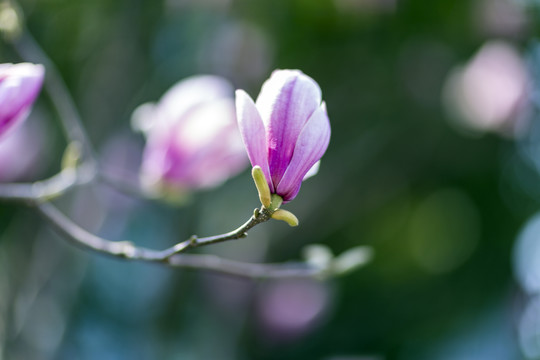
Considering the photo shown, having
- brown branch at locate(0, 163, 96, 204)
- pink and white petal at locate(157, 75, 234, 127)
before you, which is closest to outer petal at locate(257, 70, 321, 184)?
brown branch at locate(0, 163, 96, 204)

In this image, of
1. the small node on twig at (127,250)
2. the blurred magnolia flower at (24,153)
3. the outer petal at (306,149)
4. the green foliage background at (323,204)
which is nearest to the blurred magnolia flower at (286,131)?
the outer petal at (306,149)

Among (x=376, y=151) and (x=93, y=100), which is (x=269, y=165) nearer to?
(x=93, y=100)

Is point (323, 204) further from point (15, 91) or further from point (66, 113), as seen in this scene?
point (15, 91)

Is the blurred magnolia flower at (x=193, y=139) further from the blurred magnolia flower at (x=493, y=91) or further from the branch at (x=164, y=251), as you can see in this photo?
the blurred magnolia flower at (x=493, y=91)

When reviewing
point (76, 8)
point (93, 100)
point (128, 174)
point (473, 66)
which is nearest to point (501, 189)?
point (473, 66)

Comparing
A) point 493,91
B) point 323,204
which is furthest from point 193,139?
point 493,91

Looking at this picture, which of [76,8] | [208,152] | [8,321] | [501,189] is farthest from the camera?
[501,189]
